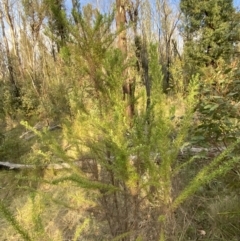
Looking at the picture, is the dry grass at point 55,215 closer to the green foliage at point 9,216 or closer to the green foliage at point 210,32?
the green foliage at point 9,216

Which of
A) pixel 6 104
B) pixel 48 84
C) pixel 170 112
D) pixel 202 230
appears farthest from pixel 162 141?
pixel 6 104

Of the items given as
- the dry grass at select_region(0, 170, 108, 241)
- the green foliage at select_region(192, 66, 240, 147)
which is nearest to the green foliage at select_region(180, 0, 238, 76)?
the dry grass at select_region(0, 170, 108, 241)

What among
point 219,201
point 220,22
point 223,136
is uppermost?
point 220,22

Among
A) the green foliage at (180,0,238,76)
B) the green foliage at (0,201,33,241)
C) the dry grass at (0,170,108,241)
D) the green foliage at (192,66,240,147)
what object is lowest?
the dry grass at (0,170,108,241)

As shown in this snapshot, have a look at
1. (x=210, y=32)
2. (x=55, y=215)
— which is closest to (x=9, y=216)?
(x=55, y=215)

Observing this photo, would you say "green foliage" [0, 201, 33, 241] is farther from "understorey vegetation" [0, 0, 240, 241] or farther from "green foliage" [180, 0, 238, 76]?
"green foliage" [180, 0, 238, 76]

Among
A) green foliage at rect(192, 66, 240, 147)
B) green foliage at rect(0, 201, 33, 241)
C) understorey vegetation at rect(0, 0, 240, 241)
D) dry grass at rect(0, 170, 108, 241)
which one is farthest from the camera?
dry grass at rect(0, 170, 108, 241)

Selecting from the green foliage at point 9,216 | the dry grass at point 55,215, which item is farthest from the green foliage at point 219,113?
the green foliage at point 9,216

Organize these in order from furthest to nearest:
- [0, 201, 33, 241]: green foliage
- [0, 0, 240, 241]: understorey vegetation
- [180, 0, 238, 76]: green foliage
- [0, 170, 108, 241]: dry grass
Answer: [180, 0, 238, 76]: green foliage < [0, 170, 108, 241]: dry grass < [0, 0, 240, 241]: understorey vegetation < [0, 201, 33, 241]: green foliage

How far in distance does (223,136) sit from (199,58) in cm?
986

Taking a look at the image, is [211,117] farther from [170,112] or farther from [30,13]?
[30,13]

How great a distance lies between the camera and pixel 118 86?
4.13ft

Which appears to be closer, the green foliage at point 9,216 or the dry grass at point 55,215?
the green foliage at point 9,216

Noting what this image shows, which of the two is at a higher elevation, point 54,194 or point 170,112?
point 170,112
